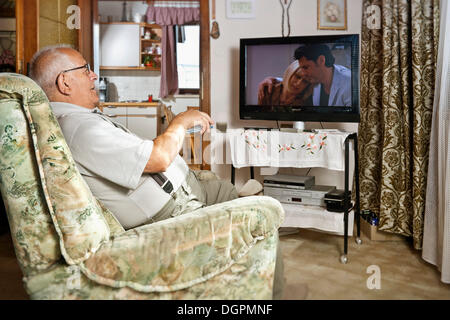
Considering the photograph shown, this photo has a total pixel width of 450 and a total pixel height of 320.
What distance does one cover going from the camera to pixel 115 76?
6.85 m

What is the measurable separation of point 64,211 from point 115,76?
609 centimetres

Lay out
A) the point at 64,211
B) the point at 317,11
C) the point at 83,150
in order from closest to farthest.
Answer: the point at 64,211 → the point at 83,150 → the point at 317,11

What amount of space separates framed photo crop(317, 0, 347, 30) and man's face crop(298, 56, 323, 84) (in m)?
0.66

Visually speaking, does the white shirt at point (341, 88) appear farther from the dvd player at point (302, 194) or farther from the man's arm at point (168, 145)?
the man's arm at point (168, 145)

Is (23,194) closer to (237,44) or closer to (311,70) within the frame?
(311,70)

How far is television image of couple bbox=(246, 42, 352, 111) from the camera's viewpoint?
9.26 feet

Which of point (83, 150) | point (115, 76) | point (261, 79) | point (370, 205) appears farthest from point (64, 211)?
point (115, 76)

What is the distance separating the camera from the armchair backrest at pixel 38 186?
3.56 ft

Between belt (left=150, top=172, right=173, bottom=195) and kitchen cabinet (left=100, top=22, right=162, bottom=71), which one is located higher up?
kitchen cabinet (left=100, top=22, right=162, bottom=71)

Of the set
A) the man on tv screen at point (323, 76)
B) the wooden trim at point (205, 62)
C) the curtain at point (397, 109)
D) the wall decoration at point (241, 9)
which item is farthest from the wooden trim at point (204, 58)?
the curtain at point (397, 109)

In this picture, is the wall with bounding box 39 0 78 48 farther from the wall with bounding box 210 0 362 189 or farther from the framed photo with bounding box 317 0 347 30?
the framed photo with bounding box 317 0 347 30

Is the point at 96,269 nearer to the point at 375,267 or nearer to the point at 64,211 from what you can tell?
the point at 64,211

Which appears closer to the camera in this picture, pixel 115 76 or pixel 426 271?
pixel 426 271

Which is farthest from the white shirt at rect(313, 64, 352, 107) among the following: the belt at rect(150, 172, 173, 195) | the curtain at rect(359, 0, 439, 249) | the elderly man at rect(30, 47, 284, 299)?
the belt at rect(150, 172, 173, 195)
